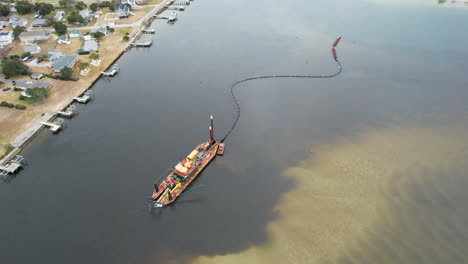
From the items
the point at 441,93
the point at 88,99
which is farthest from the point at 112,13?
the point at 441,93

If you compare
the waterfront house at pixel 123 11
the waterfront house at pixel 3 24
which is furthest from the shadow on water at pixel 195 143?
the waterfront house at pixel 3 24

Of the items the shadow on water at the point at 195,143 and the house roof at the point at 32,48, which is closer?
the shadow on water at the point at 195,143

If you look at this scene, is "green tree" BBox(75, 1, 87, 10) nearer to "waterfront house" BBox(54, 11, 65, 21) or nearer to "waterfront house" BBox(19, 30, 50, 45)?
"waterfront house" BBox(54, 11, 65, 21)

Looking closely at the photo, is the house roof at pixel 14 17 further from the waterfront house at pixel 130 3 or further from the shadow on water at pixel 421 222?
the shadow on water at pixel 421 222

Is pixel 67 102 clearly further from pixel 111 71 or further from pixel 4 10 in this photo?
pixel 4 10

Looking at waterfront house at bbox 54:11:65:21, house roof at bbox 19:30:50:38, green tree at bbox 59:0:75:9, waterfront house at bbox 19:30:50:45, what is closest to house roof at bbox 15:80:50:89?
waterfront house at bbox 19:30:50:45
